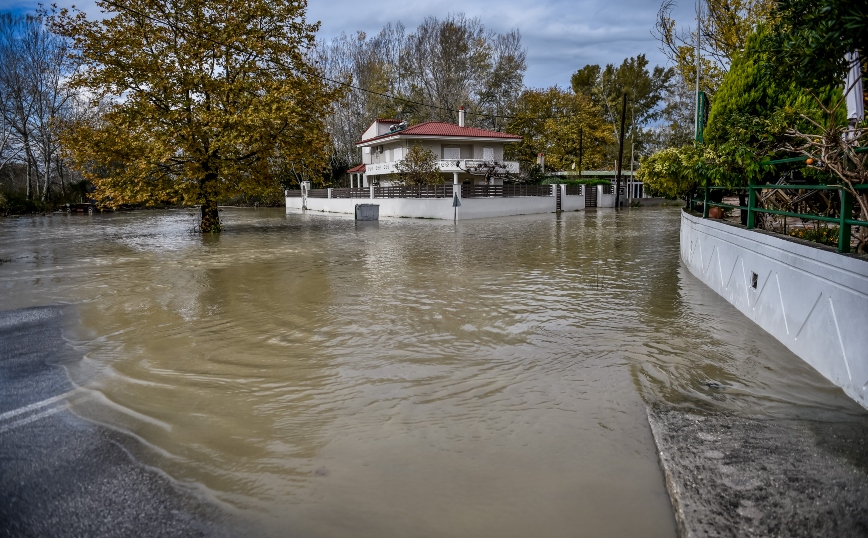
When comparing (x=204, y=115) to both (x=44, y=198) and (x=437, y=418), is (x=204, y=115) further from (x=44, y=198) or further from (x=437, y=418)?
(x=44, y=198)

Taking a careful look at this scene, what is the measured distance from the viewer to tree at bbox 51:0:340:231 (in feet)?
74.9

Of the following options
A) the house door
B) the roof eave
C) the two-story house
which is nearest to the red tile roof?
the two-story house

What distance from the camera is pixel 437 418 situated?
4.84m

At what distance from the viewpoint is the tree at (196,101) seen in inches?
899

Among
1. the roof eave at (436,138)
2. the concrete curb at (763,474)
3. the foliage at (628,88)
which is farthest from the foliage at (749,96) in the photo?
the foliage at (628,88)

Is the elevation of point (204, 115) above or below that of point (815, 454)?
above

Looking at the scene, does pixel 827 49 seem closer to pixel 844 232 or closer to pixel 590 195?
pixel 844 232

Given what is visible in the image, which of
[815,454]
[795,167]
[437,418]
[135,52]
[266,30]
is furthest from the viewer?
[266,30]

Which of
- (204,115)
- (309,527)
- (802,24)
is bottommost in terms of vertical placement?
(309,527)

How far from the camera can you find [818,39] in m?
4.59

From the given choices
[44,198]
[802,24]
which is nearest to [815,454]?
[802,24]

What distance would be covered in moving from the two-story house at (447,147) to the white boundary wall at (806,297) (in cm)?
3907

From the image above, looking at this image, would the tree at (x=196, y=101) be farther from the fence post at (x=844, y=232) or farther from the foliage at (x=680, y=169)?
the fence post at (x=844, y=232)

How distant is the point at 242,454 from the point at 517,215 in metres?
35.8
